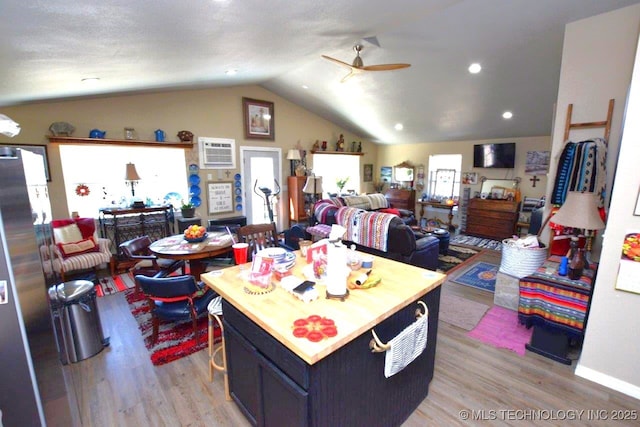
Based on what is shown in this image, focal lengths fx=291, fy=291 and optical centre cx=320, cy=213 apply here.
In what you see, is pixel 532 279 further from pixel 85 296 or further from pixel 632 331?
pixel 85 296

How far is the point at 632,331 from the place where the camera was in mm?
1987

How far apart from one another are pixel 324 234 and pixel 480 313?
2258 mm

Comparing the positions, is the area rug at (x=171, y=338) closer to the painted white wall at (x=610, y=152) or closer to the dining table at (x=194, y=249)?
the dining table at (x=194, y=249)

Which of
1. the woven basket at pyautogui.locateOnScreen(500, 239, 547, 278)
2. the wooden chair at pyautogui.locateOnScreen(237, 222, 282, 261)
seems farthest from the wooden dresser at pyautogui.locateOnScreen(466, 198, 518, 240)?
the wooden chair at pyautogui.locateOnScreen(237, 222, 282, 261)

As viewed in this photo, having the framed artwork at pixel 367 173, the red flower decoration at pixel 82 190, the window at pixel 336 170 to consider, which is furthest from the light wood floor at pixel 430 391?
the framed artwork at pixel 367 173

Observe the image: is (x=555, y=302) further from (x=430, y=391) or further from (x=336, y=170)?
(x=336, y=170)

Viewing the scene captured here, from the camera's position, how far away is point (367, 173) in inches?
333

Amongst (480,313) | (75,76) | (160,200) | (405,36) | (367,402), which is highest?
(405,36)

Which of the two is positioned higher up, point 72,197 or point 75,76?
point 75,76

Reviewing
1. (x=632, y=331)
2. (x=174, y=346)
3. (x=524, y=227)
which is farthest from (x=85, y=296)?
(x=524, y=227)

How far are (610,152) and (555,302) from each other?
5.15ft

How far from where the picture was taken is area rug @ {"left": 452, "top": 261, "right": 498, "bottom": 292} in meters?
3.88

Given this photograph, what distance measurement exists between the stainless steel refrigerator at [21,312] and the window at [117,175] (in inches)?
144

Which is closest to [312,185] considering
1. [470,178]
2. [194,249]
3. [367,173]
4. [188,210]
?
[188,210]
